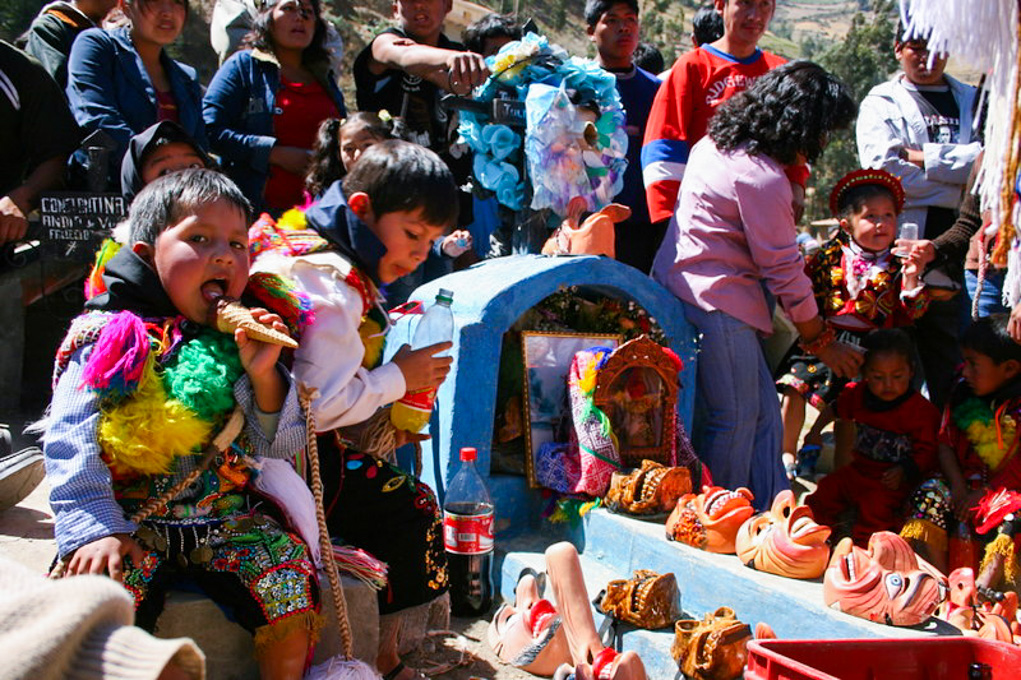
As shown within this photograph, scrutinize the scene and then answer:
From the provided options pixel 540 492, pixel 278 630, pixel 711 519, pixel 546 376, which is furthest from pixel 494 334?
pixel 278 630

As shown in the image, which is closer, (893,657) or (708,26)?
(893,657)

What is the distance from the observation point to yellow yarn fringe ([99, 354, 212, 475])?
2.21 metres

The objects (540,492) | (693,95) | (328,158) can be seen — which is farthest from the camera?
(693,95)

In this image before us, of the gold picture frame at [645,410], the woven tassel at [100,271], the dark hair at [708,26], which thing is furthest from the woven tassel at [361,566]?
the dark hair at [708,26]

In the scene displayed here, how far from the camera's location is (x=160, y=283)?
7.80ft

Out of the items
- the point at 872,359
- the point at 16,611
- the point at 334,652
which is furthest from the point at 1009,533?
the point at 16,611

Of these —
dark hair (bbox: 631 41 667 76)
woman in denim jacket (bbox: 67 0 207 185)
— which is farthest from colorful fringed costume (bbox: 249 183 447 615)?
dark hair (bbox: 631 41 667 76)

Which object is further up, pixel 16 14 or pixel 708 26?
pixel 16 14

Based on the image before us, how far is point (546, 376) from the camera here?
4266 mm

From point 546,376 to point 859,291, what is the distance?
1676mm

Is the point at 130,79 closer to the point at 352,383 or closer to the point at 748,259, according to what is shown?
the point at 352,383

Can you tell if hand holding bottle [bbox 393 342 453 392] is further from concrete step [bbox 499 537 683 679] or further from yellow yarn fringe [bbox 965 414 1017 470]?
yellow yarn fringe [bbox 965 414 1017 470]

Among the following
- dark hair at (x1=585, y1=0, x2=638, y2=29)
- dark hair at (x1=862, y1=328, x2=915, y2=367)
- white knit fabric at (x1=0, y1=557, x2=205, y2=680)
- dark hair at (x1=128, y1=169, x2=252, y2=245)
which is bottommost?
dark hair at (x1=862, y1=328, x2=915, y2=367)

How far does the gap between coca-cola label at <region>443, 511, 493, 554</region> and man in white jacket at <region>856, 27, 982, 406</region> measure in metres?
2.71
